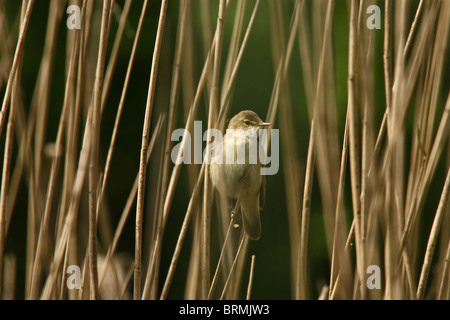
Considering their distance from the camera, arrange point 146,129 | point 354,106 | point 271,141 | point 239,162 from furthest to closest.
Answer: point 239,162
point 271,141
point 146,129
point 354,106

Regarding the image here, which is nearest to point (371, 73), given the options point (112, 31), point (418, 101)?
point (418, 101)

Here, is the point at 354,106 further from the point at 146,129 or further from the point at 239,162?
the point at 239,162

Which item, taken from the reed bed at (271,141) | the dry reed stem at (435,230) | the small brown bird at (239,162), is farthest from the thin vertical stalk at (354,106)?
the small brown bird at (239,162)

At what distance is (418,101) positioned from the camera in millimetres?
1449

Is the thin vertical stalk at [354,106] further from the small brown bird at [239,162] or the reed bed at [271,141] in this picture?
the small brown bird at [239,162]

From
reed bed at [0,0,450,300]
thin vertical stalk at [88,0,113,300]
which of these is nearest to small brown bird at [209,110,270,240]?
reed bed at [0,0,450,300]

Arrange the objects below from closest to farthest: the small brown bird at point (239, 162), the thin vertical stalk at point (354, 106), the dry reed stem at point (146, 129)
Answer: the thin vertical stalk at point (354, 106), the dry reed stem at point (146, 129), the small brown bird at point (239, 162)

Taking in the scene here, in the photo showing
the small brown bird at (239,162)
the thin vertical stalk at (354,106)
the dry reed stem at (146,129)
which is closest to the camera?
the thin vertical stalk at (354,106)

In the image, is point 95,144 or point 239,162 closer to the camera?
point 95,144

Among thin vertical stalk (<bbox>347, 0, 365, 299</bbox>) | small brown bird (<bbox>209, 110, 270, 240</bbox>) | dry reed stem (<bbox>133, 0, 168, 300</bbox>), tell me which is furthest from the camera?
small brown bird (<bbox>209, 110, 270, 240</bbox>)

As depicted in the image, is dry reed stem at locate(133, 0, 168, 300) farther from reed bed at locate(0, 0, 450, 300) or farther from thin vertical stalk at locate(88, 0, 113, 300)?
thin vertical stalk at locate(88, 0, 113, 300)

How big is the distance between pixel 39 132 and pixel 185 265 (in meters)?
1.71

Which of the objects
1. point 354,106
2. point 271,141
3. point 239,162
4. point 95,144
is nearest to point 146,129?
point 95,144
